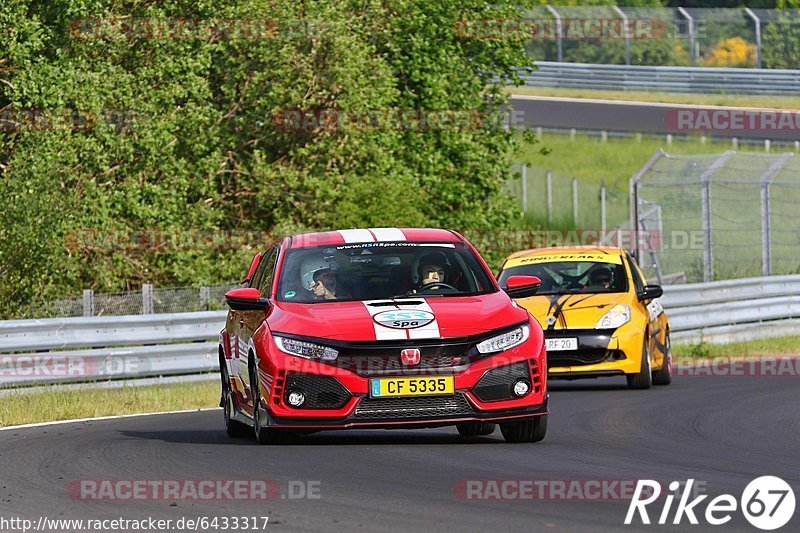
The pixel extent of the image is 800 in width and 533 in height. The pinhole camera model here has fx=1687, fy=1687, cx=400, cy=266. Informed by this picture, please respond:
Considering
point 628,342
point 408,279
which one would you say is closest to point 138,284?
point 628,342

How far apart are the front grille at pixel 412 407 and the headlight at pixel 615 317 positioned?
23.2ft

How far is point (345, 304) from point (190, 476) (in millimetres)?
2153

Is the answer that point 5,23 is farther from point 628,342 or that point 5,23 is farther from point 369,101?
point 628,342

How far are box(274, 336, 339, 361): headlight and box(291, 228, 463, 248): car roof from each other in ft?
4.82

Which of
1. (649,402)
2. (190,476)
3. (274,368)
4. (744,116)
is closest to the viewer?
(190,476)

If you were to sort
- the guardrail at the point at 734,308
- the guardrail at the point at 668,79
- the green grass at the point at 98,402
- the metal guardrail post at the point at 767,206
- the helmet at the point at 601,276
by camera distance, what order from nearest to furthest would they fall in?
the green grass at the point at 98,402
the helmet at the point at 601,276
the guardrail at the point at 734,308
the metal guardrail post at the point at 767,206
the guardrail at the point at 668,79

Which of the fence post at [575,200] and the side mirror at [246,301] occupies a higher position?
the side mirror at [246,301]

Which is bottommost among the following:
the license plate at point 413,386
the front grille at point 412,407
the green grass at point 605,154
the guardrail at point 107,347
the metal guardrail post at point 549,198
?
the green grass at point 605,154

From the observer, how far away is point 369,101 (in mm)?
31094

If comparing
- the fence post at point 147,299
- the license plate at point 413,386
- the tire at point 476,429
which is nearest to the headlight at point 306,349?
the license plate at point 413,386

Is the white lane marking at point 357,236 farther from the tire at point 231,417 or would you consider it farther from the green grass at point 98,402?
the green grass at point 98,402

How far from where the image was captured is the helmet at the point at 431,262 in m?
12.2

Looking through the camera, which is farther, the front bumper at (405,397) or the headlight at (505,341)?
the headlight at (505,341)

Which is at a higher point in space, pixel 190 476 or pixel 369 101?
pixel 190 476
